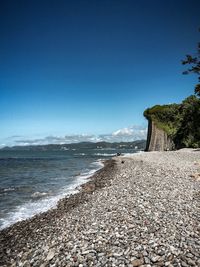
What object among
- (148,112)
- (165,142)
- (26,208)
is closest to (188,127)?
(165,142)

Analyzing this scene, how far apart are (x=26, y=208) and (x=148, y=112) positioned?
53.7 meters

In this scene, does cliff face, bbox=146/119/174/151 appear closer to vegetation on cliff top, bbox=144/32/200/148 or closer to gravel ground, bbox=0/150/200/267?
vegetation on cliff top, bbox=144/32/200/148

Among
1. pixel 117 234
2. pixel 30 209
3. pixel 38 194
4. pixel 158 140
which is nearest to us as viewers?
pixel 117 234

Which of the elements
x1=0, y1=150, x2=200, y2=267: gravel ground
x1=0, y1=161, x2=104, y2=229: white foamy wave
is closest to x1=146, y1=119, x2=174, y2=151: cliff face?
x1=0, y1=161, x2=104, y2=229: white foamy wave

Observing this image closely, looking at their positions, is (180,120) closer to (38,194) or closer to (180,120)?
(180,120)

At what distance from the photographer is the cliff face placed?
57.5 meters

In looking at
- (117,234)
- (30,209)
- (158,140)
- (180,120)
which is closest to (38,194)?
(30,209)

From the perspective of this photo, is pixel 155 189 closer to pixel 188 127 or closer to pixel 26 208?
pixel 26 208

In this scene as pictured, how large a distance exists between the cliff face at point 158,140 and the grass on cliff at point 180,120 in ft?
3.26

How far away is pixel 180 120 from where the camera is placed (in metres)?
56.9

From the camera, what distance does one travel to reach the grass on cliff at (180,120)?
5128 cm

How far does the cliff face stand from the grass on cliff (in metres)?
0.99

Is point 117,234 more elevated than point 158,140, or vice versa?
point 158,140

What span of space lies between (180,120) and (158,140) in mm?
7858
